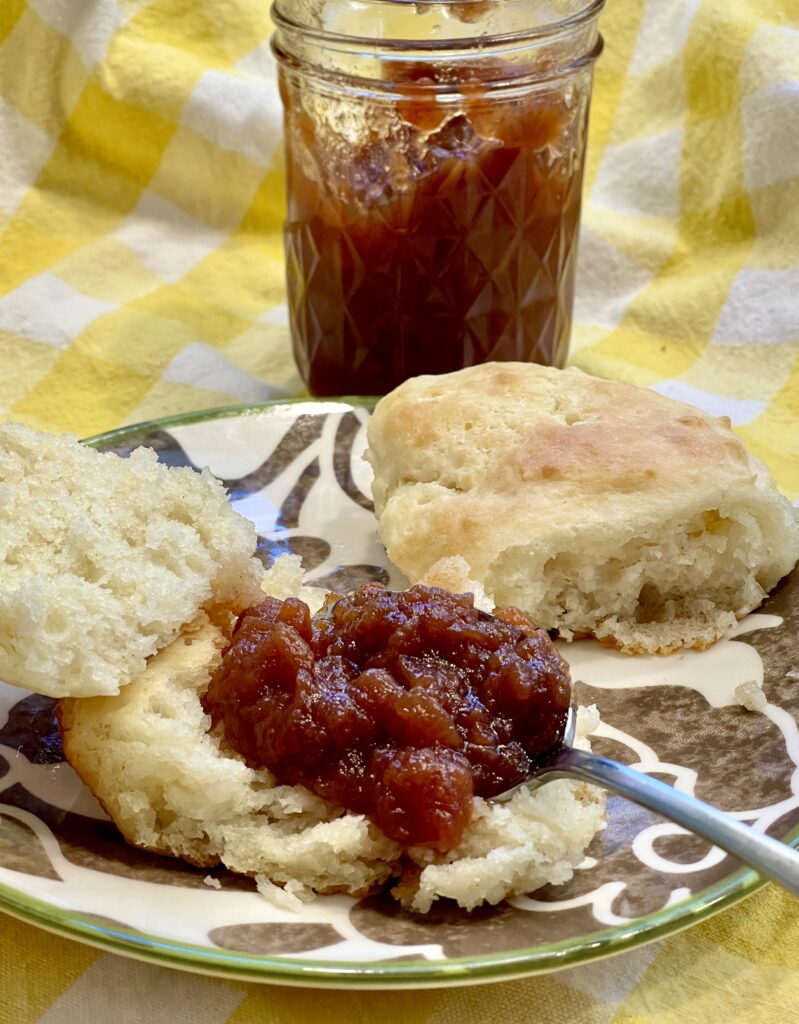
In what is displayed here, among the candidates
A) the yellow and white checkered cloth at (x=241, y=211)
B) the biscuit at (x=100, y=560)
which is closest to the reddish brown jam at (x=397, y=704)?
the biscuit at (x=100, y=560)

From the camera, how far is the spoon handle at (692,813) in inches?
78.4

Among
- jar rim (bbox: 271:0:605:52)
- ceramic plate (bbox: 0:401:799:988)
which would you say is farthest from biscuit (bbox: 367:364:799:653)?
jar rim (bbox: 271:0:605:52)

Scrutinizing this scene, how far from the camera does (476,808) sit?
90.0 inches

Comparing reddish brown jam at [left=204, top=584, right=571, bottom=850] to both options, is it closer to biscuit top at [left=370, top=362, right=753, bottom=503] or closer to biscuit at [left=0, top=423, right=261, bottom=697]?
biscuit at [left=0, top=423, right=261, bottom=697]

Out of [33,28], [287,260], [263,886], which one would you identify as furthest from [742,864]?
[33,28]

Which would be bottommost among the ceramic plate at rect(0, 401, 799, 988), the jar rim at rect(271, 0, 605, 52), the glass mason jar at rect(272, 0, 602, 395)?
the ceramic plate at rect(0, 401, 799, 988)

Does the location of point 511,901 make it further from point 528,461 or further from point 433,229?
point 433,229

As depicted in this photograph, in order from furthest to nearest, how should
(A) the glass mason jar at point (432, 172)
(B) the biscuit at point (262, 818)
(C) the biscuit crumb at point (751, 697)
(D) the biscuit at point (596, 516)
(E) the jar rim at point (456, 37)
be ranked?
(A) the glass mason jar at point (432, 172) → (E) the jar rim at point (456, 37) → (D) the biscuit at point (596, 516) → (C) the biscuit crumb at point (751, 697) → (B) the biscuit at point (262, 818)

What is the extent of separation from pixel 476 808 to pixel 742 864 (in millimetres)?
447

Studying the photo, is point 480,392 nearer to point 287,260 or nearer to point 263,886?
point 287,260

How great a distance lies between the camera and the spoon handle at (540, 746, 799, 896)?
199cm

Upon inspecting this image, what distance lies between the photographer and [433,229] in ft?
12.2

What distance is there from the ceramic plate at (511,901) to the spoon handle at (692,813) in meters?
0.13

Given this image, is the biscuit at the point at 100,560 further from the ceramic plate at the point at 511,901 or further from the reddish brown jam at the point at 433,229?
the reddish brown jam at the point at 433,229
